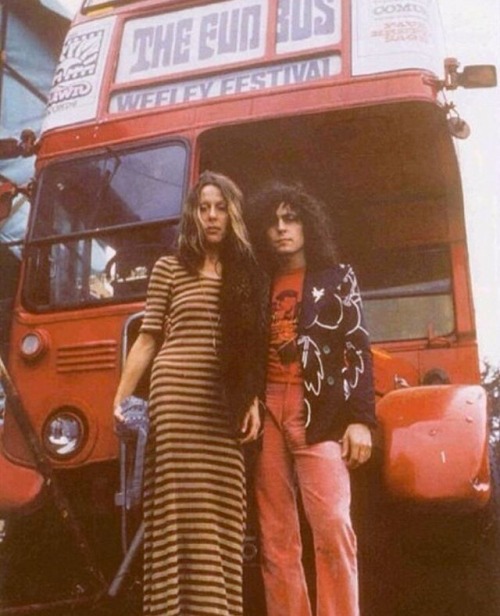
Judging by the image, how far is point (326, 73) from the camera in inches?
130

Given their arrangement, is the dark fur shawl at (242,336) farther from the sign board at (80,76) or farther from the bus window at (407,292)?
the sign board at (80,76)

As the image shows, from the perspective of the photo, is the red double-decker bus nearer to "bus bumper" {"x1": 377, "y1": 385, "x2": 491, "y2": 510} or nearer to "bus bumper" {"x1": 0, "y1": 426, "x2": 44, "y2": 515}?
"bus bumper" {"x1": 0, "y1": 426, "x2": 44, "y2": 515}

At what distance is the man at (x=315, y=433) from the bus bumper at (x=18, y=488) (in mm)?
1153

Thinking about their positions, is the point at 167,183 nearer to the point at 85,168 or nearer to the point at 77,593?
the point at 85,168

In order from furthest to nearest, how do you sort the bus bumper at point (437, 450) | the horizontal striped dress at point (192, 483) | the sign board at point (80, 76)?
the sign board at point (80, 76), the bus bumper at point (437, 450), the horizontal striped dress at point (192, 483)

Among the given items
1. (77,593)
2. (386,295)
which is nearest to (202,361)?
(77,593)

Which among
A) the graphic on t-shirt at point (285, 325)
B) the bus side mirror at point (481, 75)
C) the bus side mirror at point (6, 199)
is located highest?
the bus side mirror at point (481, 75)

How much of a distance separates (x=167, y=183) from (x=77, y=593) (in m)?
1.65

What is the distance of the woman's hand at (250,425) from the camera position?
75.2 inches

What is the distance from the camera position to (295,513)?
1973 millimetres

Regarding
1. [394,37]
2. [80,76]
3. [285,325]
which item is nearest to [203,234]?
[285,325]

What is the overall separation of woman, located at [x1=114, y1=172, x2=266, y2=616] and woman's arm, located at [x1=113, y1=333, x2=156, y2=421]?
0.9 inches

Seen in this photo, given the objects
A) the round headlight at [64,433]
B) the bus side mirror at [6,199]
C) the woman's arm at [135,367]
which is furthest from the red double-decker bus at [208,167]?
the woman's arm at [135,367]

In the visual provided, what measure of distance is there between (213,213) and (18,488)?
4.59ft
